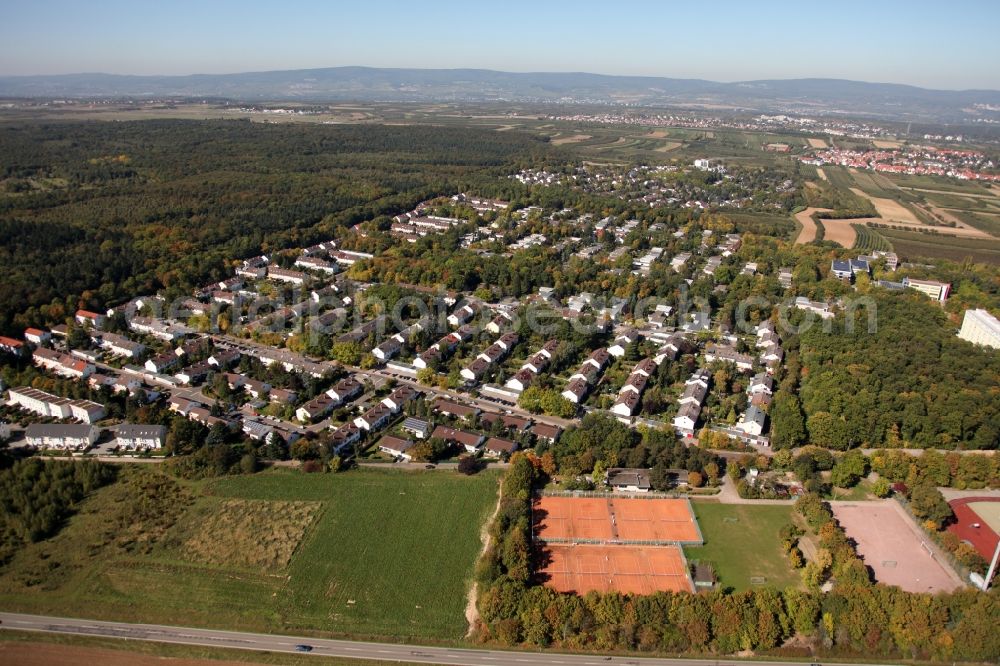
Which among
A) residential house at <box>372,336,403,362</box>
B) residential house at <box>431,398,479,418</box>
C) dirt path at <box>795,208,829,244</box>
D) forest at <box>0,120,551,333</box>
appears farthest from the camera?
dirt path at <box>795,208,829,244</box>

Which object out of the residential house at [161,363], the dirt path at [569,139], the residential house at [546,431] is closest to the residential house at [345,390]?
the residential house at [161,363]

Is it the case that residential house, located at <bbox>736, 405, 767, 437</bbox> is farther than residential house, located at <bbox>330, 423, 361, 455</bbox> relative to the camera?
Yes

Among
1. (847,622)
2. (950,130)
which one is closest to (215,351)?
(847,622)

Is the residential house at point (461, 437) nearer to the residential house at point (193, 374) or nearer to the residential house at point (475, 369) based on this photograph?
the residential house at point (475, 369)

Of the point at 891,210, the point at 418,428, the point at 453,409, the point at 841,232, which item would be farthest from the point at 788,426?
the point at 891,210

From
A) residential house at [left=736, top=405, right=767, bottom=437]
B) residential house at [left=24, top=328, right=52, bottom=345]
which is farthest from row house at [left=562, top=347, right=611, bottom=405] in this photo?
residential house at [left=24, top=328, right=52, bottom=345]

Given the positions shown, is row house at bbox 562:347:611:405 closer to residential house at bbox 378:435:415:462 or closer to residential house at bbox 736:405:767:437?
residential house at bbox 736:405:767:437

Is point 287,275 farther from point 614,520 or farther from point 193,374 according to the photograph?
point 614,520

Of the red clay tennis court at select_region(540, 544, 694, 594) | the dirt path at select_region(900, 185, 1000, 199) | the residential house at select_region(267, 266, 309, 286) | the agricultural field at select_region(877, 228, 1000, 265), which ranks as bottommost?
the red clay tennis court at select_region(540, 544, 694, 594)
